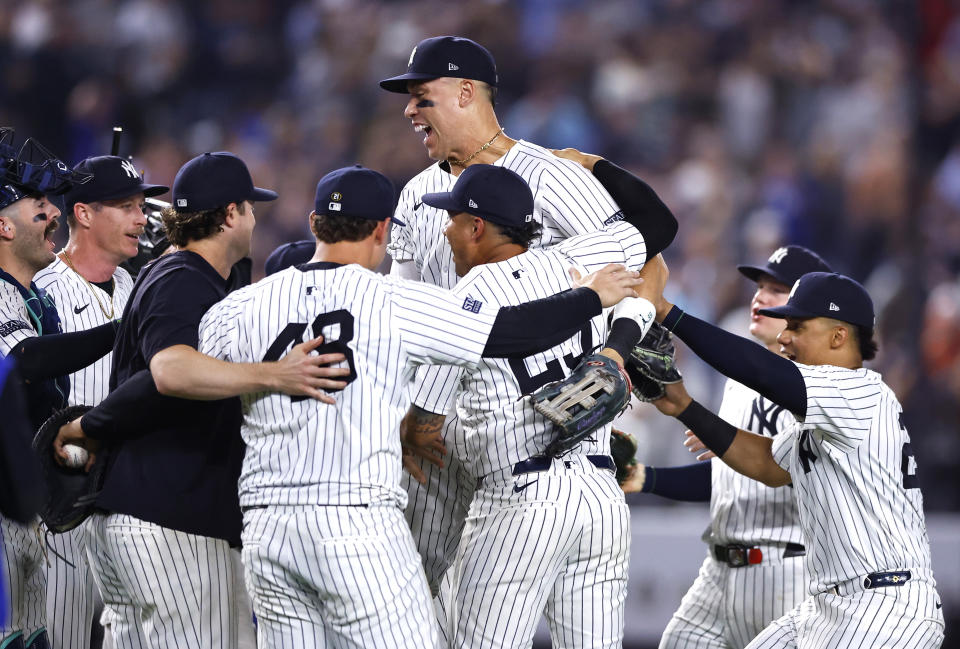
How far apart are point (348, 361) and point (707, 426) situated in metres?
1.68

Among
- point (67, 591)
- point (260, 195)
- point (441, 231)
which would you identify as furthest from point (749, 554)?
point (67, 591)

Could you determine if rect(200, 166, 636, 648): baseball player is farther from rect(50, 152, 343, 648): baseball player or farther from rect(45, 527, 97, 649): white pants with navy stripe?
rect(45, 527, 97, 649): white pants with navy stripe

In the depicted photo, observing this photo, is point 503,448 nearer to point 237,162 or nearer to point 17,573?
point 237,162

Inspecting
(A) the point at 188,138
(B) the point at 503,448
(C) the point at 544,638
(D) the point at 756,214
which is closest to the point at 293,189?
(A) the point at 188,138

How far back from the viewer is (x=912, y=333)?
26.7ft

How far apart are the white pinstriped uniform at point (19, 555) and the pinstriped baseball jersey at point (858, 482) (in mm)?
2706

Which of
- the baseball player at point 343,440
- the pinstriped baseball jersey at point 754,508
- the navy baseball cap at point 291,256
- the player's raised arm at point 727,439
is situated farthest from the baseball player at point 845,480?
the navy baseball cap at point 291,256

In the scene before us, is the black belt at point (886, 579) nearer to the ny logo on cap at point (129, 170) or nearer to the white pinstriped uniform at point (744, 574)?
the white pinstriped uniform at point (744, 574)

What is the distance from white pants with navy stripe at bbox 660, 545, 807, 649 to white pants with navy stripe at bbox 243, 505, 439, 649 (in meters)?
1.80

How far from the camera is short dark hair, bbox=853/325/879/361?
4.21 metres

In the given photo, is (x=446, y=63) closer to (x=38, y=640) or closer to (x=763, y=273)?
(x=763, y=273)

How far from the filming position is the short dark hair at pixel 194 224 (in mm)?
3672

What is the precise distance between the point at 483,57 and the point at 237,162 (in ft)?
3.52

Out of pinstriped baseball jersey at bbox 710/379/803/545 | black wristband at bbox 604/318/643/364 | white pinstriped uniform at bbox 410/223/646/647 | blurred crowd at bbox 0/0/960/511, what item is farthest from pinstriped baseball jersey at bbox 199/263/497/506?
blurred crowd at bbox 0/0/960/511
